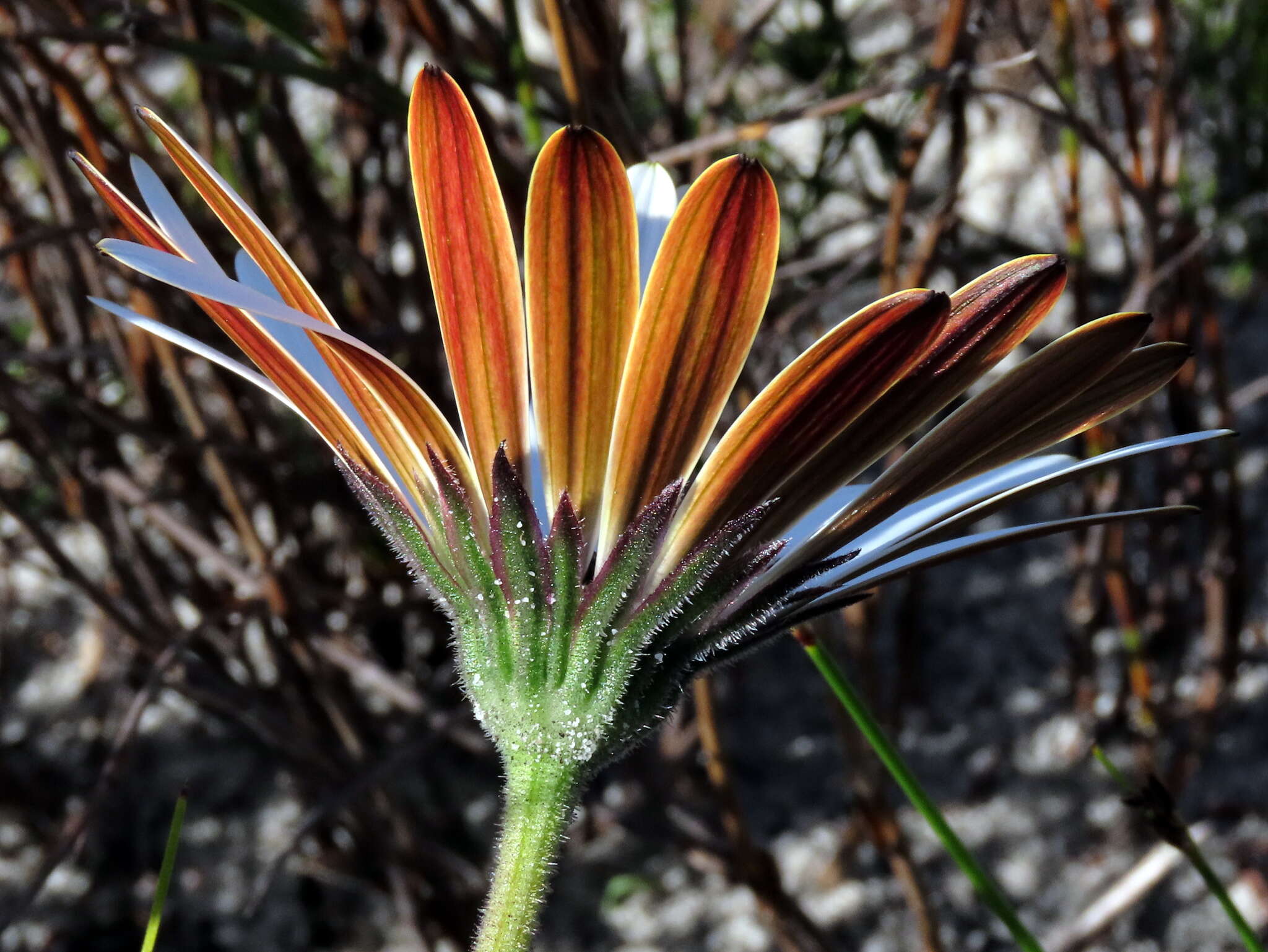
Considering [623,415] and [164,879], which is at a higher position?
[623,415]

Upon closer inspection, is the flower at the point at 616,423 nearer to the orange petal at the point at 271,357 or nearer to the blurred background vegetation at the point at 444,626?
the orange petal at the point at 271,357

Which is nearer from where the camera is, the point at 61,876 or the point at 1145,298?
the point at 1145,298

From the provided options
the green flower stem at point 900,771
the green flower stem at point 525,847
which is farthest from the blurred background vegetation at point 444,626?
the green flower stem at point 525,847

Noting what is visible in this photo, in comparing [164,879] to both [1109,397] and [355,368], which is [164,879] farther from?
[1109,397]

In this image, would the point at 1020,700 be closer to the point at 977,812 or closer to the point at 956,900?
the point at 977,812

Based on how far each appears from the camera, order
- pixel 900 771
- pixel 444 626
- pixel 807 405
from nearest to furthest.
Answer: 1. pixel 807 405
2. pixel 900 771
3. pixel 444 626

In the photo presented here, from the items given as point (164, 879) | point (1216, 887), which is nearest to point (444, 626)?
point (164, 879)

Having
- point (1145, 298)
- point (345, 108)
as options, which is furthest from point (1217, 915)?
point (345, 108)
